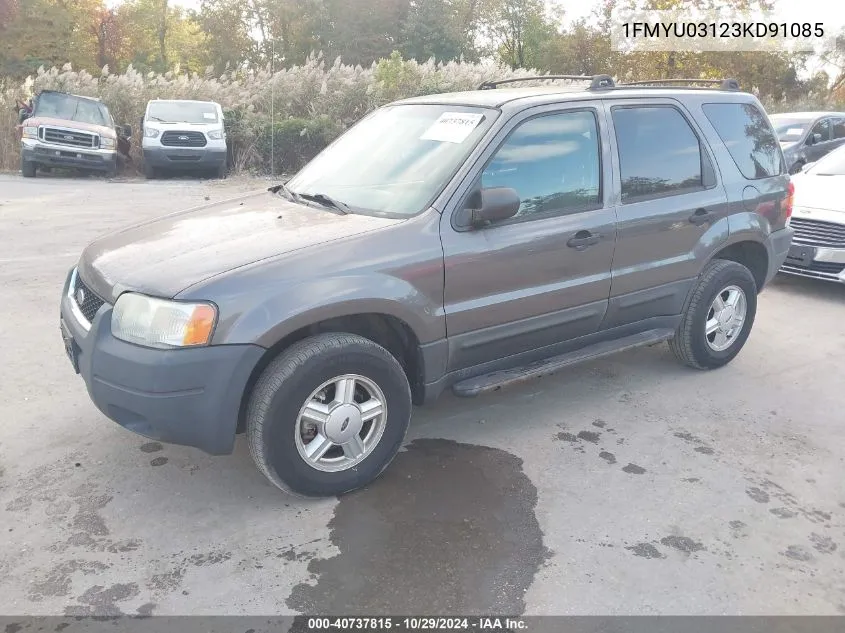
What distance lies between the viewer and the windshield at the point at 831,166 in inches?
316

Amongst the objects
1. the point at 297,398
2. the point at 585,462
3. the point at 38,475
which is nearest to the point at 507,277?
the point at 585,462

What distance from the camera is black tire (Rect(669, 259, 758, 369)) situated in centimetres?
482

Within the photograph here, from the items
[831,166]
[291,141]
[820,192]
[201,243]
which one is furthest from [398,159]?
[291,141]

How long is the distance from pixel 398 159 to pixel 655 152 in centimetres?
160

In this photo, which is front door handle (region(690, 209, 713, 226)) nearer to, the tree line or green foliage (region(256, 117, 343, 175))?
green foliage (region(256, 117, 343, 175))

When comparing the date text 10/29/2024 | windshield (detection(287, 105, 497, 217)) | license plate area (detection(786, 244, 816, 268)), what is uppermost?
windshield (detection(287, 105, 497, 217))

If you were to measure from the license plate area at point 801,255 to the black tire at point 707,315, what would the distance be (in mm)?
2370

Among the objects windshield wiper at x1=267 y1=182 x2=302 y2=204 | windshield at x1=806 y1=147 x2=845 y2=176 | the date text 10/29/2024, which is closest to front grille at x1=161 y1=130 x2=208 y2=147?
windshield at x1=806 y1=147 x2=845 y2=176

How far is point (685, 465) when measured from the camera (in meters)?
3.80

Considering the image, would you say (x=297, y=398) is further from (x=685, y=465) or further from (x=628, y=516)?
(x=685, y=465)

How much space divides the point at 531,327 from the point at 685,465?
3.45 feet

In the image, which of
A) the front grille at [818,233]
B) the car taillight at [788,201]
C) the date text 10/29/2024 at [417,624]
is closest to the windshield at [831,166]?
the front grille at [818,233]

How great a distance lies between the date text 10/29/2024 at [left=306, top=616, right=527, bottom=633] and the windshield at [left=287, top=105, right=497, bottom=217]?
6.09 ft

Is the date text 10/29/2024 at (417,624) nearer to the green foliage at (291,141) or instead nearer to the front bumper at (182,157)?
the front bumper at (182,157)
